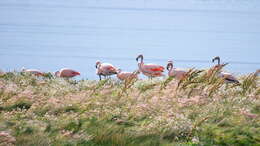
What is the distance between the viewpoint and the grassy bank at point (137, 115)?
7.09 metres

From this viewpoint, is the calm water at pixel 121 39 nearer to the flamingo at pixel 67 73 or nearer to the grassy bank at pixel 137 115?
the flamingo at pixel 67 73

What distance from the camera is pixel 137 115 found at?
7812mm

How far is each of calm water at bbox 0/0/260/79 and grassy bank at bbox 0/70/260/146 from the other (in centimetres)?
611

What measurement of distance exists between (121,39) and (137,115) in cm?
1578

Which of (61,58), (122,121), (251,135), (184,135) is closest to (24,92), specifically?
(122,121)

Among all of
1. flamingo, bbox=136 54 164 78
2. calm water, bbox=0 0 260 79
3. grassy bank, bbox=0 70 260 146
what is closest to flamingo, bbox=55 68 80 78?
flamingo, bbox=136 54 164 78

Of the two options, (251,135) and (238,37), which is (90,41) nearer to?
(238,37)

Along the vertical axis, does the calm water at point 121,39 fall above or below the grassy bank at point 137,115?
above

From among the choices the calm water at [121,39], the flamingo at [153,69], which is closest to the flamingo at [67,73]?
the flamingo at [153,69]

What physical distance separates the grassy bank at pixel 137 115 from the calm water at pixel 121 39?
6.11m

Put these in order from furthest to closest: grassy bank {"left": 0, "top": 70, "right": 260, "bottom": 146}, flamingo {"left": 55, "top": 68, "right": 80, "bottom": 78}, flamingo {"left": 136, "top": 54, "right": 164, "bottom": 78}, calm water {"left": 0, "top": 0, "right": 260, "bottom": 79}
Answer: calm water {"left": 0, "top": 0, "right": 260, "bottom": 79} < flamingo {"left": 55, "top": 68, "right": 80, "bottom": 78} < flamingo {"left": 136, "top": 54, "right": 164, "bottom": 78} < grassy bank {"left": 0, "top": 70, "right": 260, "bottom": 146}

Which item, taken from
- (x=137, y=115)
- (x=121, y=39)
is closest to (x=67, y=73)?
(x=137, y=115)

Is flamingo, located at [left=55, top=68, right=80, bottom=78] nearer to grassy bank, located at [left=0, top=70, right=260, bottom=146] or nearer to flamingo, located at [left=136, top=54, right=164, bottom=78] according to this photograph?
flamingo, located at [left=136, top=54, right=164, bottom=78]

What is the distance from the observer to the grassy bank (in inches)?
279
